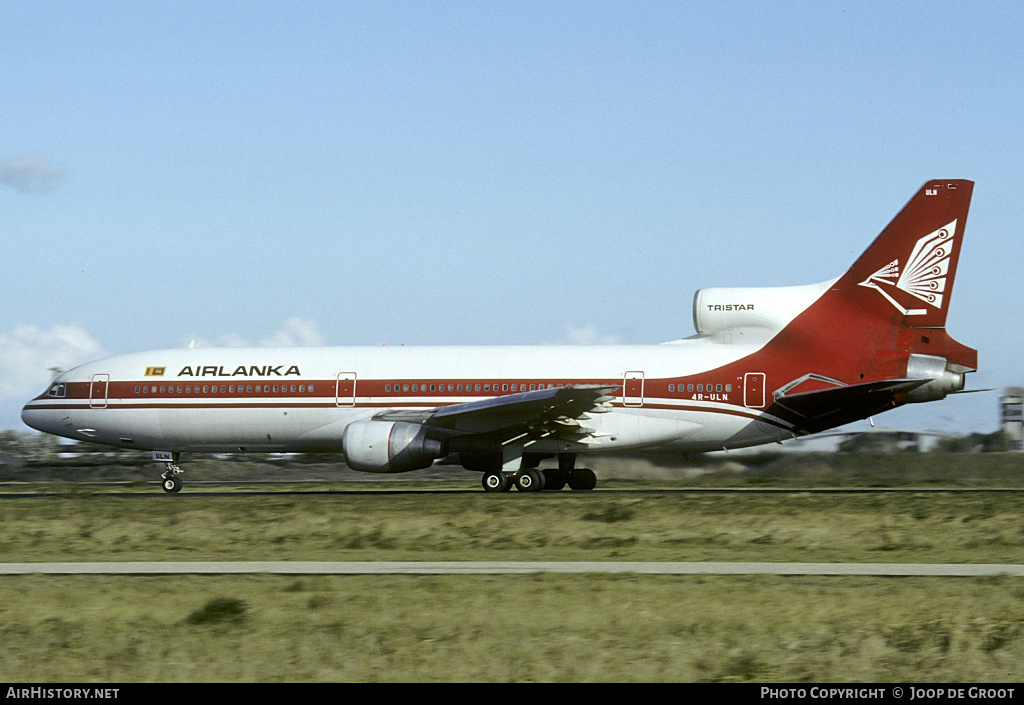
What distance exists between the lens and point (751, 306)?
33.0 metres

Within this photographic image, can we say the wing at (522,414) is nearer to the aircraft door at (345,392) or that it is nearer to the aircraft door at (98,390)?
the aircraft door at (345,392)

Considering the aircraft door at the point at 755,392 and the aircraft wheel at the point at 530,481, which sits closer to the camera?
the aircraft door at the point at 755,392

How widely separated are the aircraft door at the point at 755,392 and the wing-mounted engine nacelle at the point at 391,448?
27.8ft

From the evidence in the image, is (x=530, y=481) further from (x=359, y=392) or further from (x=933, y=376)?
(x=933, y=376)

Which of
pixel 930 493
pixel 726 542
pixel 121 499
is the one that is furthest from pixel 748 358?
pixel 121 499

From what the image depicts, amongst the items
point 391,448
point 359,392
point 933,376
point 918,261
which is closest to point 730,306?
point 918,261

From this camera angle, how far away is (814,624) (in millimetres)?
13508

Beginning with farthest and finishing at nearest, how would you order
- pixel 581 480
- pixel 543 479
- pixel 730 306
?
1. pixel 581 480
2. pixel 730 306
3. pixel 543 479

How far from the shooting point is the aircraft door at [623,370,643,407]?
106 ft

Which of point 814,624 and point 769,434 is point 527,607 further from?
point 769,434

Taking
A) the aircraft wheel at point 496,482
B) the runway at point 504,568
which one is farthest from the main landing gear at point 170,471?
the runway at point 504,568

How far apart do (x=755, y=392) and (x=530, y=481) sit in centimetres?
668

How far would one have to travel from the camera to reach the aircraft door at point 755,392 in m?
31.8

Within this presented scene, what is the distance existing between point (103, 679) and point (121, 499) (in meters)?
18.7
